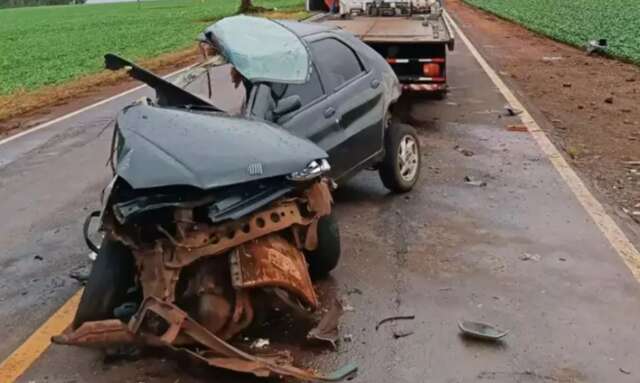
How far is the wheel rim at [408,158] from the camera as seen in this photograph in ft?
28.0

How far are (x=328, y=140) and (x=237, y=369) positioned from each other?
121 inches

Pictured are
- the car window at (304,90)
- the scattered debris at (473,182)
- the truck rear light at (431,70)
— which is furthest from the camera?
the truck rear light at (431,70)

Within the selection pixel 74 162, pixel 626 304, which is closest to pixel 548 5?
pixel 74 162

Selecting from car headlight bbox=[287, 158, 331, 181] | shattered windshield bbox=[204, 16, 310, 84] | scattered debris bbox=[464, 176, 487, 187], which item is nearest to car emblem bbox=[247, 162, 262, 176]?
car headlight bbox=[287, 158, 331, 181]

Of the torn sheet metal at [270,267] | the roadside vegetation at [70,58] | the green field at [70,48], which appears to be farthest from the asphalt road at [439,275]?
the green field at [70,48]

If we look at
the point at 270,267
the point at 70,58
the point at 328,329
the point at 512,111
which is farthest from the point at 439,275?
the point at 70,58

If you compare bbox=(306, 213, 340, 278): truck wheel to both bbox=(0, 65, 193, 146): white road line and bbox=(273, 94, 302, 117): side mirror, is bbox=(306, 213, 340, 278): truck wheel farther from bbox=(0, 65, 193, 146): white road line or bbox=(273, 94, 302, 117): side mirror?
bbox=(0, 65, 193, 146): white road line

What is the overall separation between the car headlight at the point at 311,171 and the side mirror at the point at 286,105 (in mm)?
1162

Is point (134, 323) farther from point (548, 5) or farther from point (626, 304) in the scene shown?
point (548, 5)

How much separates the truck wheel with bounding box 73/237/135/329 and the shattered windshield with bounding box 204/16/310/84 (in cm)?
194

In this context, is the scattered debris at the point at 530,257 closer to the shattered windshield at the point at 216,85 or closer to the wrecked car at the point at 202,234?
the wrecked car at the point at 202,234

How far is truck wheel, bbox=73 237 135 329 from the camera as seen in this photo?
4.92 metres

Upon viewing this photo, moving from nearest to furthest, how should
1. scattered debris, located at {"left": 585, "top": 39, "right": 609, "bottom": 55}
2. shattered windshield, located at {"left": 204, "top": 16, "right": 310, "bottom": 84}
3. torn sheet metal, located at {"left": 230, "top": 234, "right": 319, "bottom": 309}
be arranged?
torn sheet metal, located at {"left": 230, "top": 234, "right": 319, "bottom": 309} → shattered windshield, located at {"left": 204, "top": 16, "right": 310, "bottom": 84} → scattered debris, located at {"left": 585, "top": 39, "right": 609, "bottom": 55}

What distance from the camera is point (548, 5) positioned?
154ft
